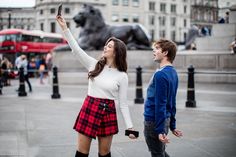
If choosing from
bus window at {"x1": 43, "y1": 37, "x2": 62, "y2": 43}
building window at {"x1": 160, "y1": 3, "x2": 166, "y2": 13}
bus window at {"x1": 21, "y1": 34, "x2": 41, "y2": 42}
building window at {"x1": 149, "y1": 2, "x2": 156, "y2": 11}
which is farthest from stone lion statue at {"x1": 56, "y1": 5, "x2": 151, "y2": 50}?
building window at {"x1": 160, "y1": 3, "x2": 166, "y2": 13}

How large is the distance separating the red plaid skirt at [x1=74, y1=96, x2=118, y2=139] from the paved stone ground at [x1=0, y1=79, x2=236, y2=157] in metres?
1.89

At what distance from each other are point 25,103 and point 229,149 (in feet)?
24.3

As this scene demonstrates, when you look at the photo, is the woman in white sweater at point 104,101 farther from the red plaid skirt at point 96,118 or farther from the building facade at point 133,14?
the building facade at point 133,14

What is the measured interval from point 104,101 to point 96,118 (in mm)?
195

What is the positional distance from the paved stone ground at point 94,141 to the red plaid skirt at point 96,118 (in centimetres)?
189

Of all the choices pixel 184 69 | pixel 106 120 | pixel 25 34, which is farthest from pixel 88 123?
pixel 25 34

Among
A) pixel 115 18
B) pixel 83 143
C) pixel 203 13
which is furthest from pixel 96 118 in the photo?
pixel 203 13

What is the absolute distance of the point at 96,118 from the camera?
3.84m

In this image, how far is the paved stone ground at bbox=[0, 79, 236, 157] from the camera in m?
5.91

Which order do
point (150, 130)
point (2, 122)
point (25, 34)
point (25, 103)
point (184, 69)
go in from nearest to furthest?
1. point (150, 130)
2. point (2, 122)
3. point (25, 103)
4. point (184, 69)
5. point (25, 34)

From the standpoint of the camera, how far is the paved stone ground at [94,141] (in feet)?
19.4

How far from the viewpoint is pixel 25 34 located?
3278 cm

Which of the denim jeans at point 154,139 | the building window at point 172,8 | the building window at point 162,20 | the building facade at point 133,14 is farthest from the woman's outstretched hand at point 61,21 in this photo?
the building window at point 172,8

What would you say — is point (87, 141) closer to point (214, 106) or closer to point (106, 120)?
point (106, 120)
